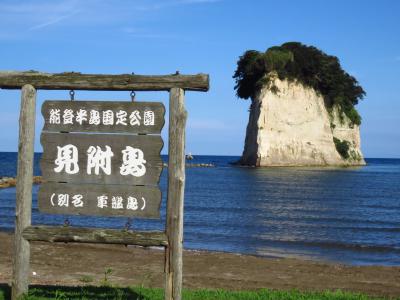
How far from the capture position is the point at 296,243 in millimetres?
18609

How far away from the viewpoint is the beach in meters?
10.6

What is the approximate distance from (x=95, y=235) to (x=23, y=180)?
1.15 m

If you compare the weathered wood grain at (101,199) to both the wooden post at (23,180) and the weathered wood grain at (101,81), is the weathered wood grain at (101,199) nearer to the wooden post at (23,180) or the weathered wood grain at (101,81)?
the wooden post at (23,180)

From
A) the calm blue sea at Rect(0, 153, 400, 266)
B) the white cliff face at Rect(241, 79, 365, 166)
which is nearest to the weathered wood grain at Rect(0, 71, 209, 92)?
the calm blue sea at Rect(0, 153, 400, 266)

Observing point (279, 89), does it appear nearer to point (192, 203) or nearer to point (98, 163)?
point (192, 203)

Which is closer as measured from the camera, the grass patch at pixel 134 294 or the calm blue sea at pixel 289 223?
the grass patch at pixel 134 294

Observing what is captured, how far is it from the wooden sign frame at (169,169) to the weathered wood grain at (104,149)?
23cm

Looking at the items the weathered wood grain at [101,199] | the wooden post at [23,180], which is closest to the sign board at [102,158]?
the weathered wood grain at [101,199]

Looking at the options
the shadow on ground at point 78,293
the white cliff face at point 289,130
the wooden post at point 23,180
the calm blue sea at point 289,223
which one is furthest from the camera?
the white cliff face at point 289,130

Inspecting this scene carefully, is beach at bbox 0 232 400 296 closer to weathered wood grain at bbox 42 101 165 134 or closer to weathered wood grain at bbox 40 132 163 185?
weathered wood grain at bbox 40 132 163 185

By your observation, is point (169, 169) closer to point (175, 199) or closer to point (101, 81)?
point (175, 199)

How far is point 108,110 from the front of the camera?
6.81 meters

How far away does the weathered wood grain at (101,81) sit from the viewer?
21.4 ft

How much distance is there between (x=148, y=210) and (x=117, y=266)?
6.21 m
